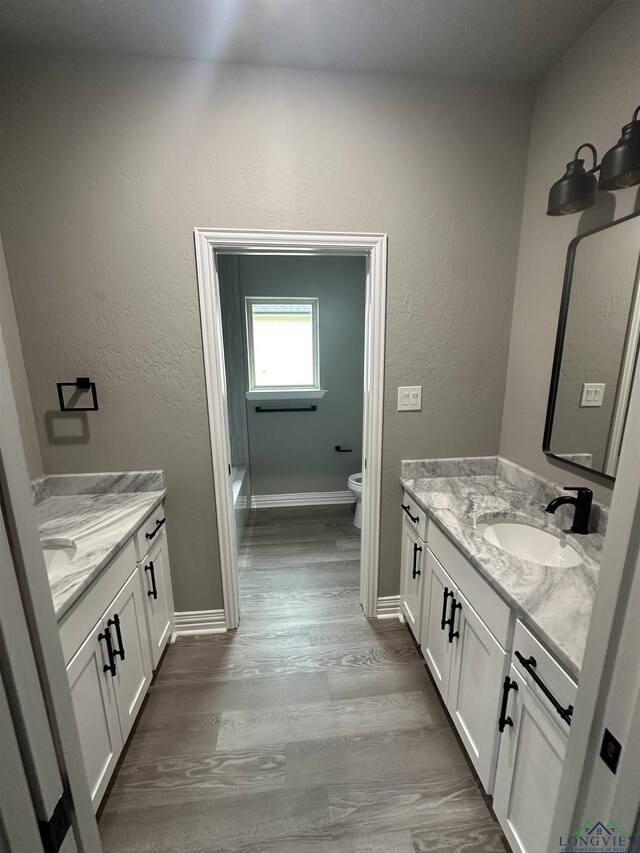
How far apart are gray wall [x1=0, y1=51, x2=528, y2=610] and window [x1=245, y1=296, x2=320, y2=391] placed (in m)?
1.76

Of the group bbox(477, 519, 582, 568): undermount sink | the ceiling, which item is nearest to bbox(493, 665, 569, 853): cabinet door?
bbox(477, 519, 582, 568): undermount sink

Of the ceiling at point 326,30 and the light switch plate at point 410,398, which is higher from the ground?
the ceiling at point 326,30

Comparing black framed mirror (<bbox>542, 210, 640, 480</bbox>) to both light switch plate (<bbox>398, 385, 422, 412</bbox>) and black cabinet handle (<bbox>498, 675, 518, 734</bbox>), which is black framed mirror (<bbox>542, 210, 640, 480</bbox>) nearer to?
light switch plate (<bbox>398, 385, 422, 412</bbox>)

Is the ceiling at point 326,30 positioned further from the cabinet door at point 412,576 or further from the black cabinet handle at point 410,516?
the cabinet door at point 412,576

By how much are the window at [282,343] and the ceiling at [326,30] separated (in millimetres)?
1944

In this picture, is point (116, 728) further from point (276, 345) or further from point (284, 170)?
point (276, 345)

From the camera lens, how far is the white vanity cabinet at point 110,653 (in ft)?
3.52

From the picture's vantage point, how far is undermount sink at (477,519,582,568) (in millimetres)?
1325

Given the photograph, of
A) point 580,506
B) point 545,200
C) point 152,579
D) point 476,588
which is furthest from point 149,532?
point 545,200

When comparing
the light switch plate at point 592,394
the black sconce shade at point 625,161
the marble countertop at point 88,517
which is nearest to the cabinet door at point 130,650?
the marble countertop at point 88,517

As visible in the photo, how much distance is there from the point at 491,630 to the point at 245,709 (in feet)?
3.93

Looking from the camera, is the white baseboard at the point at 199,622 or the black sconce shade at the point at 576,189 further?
the white baseboard at the point at 199,622

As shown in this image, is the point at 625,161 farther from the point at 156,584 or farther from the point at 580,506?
the point at 156,584

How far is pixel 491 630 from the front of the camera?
1122 millimetres
